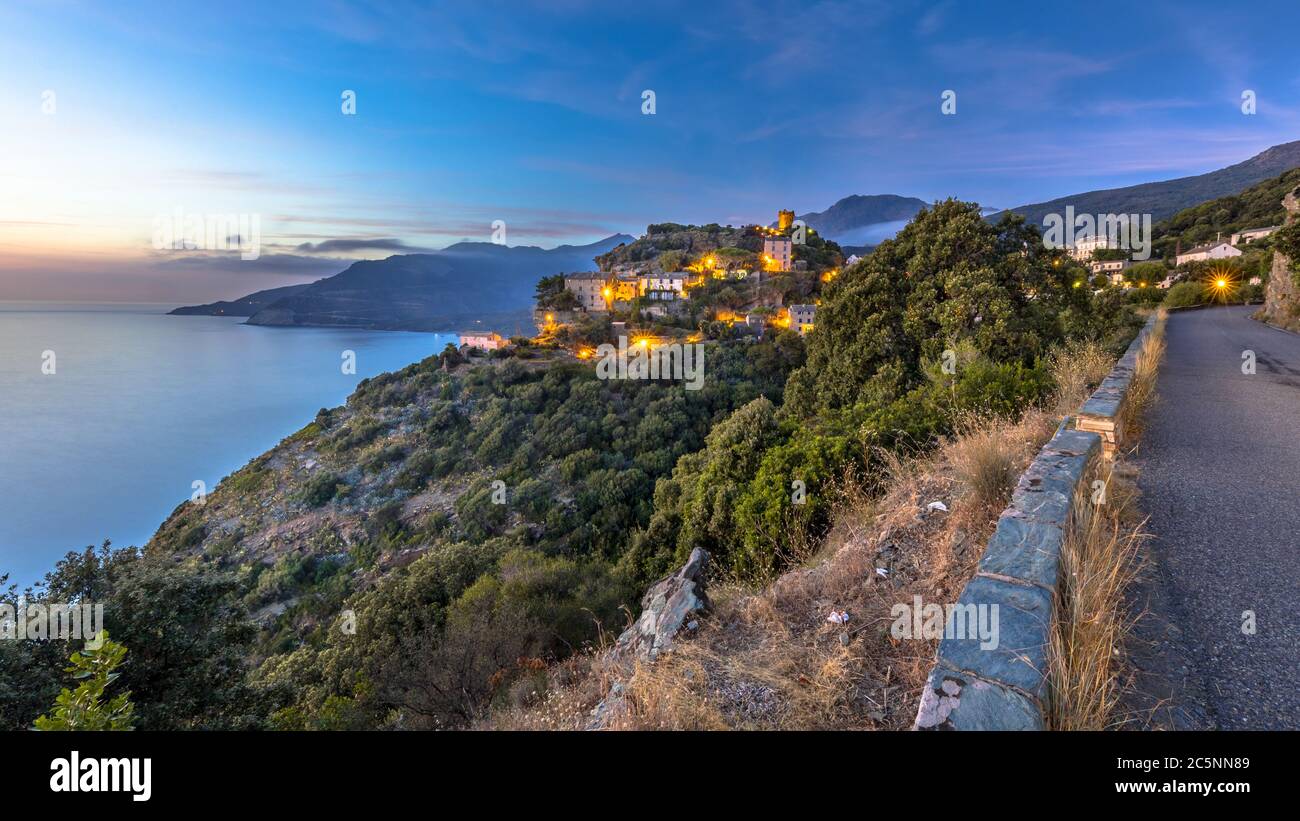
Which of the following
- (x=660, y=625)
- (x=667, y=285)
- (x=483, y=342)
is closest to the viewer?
(x=660, y=625)

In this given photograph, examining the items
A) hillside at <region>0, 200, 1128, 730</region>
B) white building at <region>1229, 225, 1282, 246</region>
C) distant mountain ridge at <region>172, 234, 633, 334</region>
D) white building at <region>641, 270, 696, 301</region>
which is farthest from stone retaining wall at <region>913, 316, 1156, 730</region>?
distant mountain ridge at <region>172, 234, 633, 334</region>

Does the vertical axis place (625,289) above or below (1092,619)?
above

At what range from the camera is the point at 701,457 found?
13641mm

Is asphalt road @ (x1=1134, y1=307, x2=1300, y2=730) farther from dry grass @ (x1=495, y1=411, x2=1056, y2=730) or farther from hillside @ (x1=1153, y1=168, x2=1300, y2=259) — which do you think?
hillside @ (x1=1153, y1=168, x2=1300, y2=259)

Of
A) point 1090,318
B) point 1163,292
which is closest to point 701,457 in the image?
point 1090,318

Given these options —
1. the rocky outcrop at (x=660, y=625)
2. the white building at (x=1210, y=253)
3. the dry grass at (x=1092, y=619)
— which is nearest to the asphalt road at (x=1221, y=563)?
the dry grass at (x=1092, y=619)

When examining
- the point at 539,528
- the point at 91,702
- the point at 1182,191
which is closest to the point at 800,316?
the point at 539,528

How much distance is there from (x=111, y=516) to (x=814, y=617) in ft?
205

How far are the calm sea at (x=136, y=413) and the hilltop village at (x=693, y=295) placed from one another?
1815cm

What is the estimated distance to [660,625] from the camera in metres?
4.14

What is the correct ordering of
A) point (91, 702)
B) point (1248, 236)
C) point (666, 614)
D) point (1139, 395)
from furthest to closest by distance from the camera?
point (1248, 236), point (1139, 395), point (666, 614), point (91, 702)

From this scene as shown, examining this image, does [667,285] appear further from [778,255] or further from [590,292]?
[778,255]

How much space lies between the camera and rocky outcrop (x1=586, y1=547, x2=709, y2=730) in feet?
11.2

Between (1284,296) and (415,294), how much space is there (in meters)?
122
